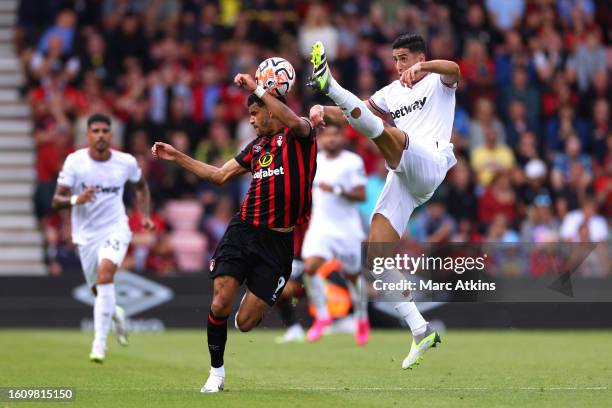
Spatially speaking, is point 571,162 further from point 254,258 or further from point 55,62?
point 254,258

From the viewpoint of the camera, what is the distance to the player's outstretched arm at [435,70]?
12.1 m

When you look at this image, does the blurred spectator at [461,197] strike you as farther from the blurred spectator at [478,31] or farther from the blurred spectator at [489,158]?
the blurred spectator at [478,31]

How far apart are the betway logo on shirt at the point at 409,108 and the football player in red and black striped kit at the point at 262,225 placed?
54.2 inches

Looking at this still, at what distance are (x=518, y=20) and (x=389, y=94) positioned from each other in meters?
15.9

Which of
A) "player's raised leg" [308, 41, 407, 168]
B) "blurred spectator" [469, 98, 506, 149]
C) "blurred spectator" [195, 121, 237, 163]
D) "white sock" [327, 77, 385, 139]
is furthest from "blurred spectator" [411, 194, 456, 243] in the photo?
"white sock" [327, 77, 385, 139]

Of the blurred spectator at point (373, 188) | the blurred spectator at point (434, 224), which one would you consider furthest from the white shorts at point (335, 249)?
the blurred spectator at point (434, 224)

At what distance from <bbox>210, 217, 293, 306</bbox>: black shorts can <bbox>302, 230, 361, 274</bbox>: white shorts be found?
801cm

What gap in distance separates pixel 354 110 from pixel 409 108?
1.40 metres

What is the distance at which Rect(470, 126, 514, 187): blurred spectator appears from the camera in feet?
83.3

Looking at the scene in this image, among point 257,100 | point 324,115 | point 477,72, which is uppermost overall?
point 477,72

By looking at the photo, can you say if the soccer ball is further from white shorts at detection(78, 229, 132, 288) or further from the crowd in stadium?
the crowd in stadium

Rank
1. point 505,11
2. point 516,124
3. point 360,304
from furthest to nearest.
A: 1. point 505,11
2. point 516,124
3. point 360,304

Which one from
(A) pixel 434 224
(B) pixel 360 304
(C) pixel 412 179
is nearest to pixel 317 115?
(C) pixel 412 179

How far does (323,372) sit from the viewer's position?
14.6 metres
